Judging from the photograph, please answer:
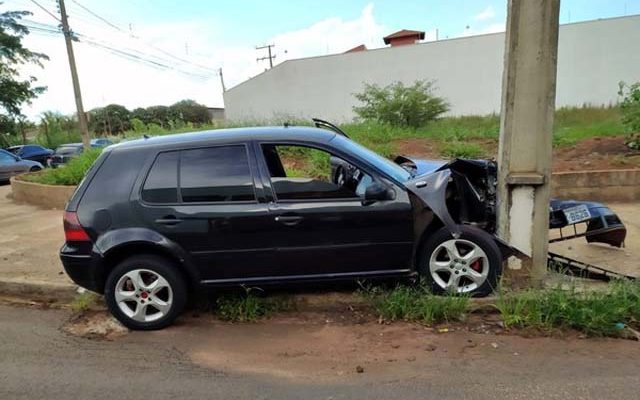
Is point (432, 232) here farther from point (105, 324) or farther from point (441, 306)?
point (105, 324)

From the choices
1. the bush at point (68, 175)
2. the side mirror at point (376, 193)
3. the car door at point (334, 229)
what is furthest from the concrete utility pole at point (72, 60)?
the side mirror at point (376, 193)

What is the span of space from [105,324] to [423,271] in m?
2.90

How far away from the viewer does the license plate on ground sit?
16.1ft

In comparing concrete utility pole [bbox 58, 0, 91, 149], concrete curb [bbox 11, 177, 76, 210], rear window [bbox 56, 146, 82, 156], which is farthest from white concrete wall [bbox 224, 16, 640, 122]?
concrete curb [bbox 11, 177, 76, 210]

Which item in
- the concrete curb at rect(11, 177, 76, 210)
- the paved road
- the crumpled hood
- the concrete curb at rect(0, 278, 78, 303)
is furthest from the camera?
the concrete curb at rect(11, 177, 76, 210)

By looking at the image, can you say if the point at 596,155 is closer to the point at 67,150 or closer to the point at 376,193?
the point at 376,193

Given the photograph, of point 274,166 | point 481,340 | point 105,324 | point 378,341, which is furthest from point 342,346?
point 105,324

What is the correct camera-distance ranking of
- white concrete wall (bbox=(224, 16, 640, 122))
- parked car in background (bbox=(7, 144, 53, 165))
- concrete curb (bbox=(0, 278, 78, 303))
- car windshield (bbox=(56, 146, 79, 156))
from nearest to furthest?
concrete curb (bbox=(0, 278, 78, 303)) < car windshield (bbox=(56, 146, 79, 156)) < parked car in background (bbox=(7, 144, 53, 165)) < white concrete wall (bbox=(224, 16, 640, 122))

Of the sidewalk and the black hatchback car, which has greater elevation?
the black hatchback car

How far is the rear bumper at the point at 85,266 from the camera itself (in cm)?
423

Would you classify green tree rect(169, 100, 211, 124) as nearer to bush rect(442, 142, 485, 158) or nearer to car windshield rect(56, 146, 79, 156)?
car windshield rect(56, 146, 79, 156)

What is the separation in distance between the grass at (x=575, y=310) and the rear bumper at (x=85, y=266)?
342 cm

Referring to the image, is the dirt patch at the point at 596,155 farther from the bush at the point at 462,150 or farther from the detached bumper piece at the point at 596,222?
the detached bumper piece at the point at 596,222

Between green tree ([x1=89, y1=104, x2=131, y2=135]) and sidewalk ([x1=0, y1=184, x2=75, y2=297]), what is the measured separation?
133ft
